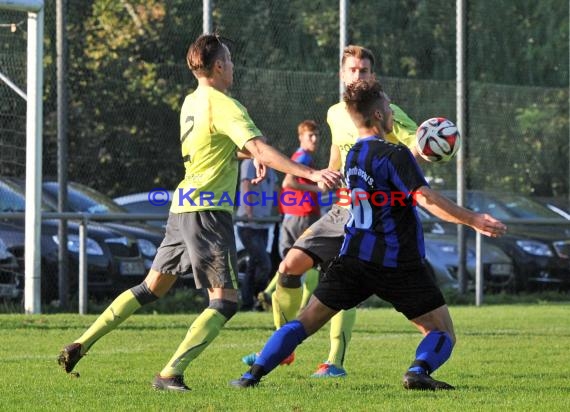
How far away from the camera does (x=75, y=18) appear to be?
49.3 feet

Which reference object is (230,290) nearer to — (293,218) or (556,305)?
(293,218)

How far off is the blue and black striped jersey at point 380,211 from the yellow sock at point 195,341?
Result: 852 mm

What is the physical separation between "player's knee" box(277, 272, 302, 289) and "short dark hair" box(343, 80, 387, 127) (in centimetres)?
209

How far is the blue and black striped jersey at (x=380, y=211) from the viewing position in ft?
22.4

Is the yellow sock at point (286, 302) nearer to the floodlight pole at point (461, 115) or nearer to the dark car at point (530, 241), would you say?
the floodlight pole at point (461, 115)

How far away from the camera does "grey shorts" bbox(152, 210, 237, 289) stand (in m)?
7.31

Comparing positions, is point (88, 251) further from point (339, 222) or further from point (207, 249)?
point (207, 249)

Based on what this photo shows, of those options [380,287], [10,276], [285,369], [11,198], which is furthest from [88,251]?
[380,287]

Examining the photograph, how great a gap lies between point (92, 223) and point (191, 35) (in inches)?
104

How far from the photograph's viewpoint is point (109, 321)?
25.0 ft

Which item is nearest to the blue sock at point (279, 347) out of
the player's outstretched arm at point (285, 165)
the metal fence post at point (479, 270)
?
the player's outstretched arm at point (285, 165)

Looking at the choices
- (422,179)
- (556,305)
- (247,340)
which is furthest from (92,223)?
(422,179)

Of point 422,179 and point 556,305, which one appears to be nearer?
point 422,179

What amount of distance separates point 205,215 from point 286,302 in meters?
1.71
